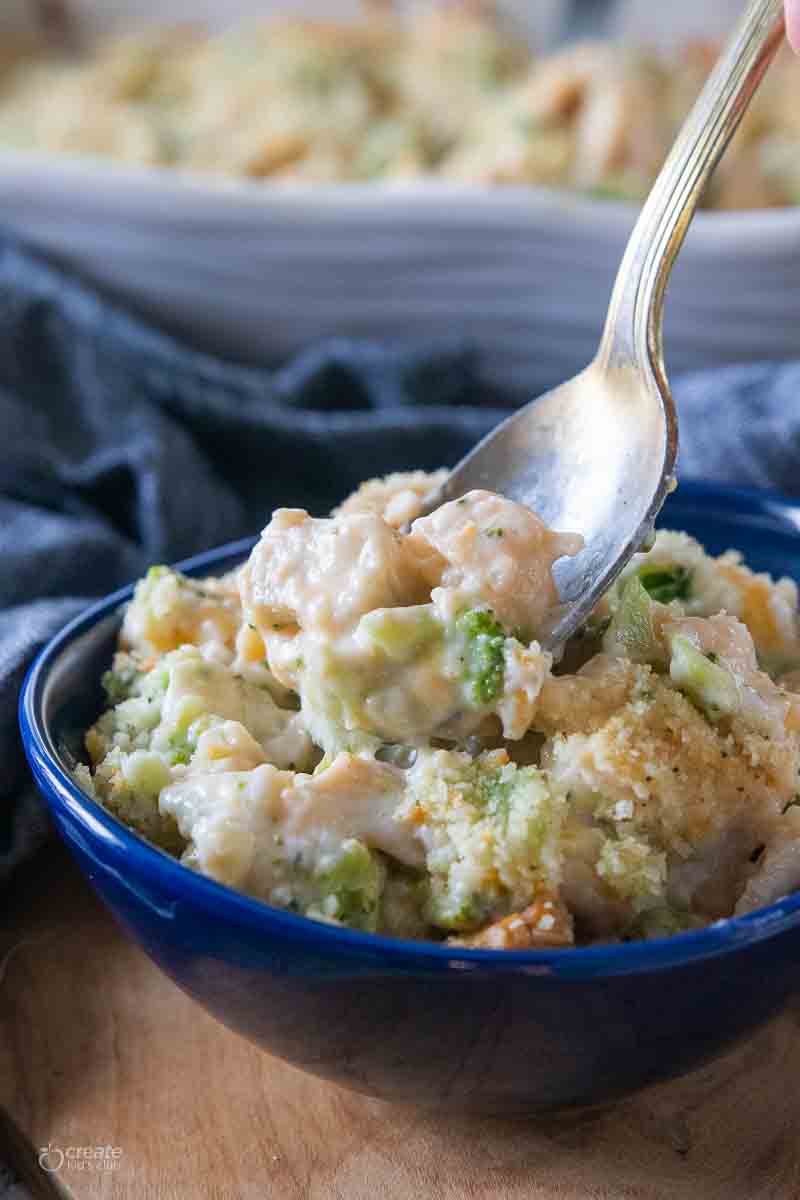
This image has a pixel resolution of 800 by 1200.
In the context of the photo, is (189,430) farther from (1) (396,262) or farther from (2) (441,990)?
(2) (441,990)

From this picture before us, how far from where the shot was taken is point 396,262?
2752 millimetres

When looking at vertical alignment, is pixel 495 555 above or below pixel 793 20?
below

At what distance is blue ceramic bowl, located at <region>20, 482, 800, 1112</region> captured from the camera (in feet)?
3.54

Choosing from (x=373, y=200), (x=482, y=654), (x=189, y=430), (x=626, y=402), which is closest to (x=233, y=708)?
(x=482, y=654)

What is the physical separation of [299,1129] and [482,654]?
0.47 meters

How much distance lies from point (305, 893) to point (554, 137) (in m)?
2.36

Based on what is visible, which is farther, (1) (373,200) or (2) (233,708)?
(1) (373,200)

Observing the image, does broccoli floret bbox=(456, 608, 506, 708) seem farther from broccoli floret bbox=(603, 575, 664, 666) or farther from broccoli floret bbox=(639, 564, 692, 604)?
broccoli floret bbox=(639, 564, 692, 604)

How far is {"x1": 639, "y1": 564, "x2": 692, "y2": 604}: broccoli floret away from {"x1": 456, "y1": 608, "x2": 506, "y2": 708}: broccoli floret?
304 millimetres

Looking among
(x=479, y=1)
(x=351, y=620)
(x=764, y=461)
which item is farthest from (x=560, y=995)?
(x=479, y=1)

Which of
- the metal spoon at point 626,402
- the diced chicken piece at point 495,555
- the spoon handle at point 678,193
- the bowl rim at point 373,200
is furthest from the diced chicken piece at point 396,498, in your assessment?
the bowl rim at point 373,200

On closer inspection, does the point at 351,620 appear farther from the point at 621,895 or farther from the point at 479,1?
the point at 479,1

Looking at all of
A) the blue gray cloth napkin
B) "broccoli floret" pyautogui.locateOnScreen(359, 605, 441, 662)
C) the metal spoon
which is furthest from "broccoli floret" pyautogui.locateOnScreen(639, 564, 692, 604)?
the blue gray cloth napkin

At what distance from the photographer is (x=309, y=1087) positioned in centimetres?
136
